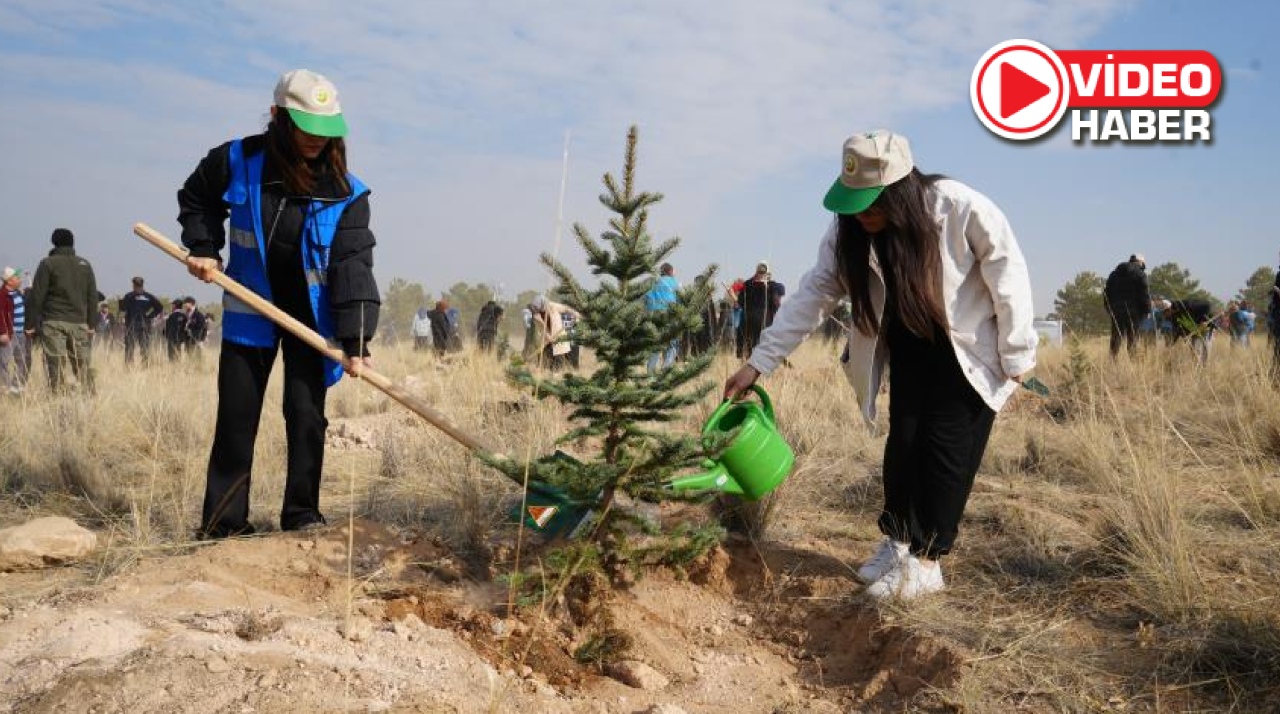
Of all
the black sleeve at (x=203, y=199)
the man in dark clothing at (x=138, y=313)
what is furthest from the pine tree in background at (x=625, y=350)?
the man in dark clothing at (x=138, y=313)

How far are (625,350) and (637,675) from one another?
1.08 m

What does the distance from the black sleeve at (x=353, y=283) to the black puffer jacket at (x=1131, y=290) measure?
984 cm

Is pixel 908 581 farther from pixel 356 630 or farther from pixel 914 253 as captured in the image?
pixel 356 630

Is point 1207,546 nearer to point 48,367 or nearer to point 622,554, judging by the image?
point 622,554

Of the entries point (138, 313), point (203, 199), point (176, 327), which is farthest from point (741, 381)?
point (176, 327)

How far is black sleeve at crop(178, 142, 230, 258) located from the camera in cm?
348

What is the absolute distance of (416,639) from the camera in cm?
282

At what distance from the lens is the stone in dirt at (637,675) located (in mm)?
2938

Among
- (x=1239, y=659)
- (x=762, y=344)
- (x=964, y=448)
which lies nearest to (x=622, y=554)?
(x=762, y=344)

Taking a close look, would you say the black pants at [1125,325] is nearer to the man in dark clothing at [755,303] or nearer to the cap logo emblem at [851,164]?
the man in dark clothing at [755,303]

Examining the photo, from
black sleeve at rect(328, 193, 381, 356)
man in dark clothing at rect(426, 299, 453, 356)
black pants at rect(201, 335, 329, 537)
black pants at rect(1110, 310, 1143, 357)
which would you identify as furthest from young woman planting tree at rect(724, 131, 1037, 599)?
man in dark clothing at rect(426, 299, 453, 356)

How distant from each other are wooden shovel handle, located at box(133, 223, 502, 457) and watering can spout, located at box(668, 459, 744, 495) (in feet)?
2.12

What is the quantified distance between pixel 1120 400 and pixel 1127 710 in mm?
5553

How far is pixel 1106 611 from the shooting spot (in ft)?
10.3
